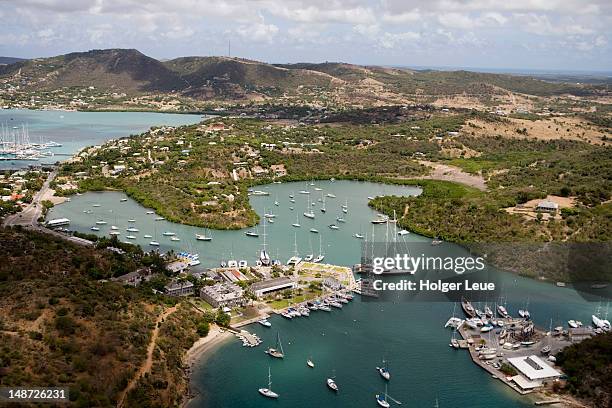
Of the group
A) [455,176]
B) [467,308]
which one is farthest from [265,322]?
[455,176]

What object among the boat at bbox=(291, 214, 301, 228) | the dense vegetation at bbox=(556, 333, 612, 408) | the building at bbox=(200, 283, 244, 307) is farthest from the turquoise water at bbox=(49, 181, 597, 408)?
the boat at bbox=(291, 214, 301, 228)

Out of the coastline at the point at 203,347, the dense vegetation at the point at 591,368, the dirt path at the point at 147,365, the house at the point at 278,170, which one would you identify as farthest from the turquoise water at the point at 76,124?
the dense vegetation at the point at 591,368

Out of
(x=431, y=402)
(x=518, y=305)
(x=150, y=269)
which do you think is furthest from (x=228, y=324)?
(x=518, y=305)

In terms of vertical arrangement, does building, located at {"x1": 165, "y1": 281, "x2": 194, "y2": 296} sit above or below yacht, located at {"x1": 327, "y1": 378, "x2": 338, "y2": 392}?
above

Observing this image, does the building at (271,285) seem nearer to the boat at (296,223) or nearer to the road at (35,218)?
the boat at (296,223)

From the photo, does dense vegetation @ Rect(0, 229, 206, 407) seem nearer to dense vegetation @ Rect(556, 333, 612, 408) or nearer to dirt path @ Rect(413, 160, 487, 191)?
dense vegetation @ Rect(556, 333, 612, 408)

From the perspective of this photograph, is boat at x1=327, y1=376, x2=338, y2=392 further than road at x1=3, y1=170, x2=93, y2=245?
No
